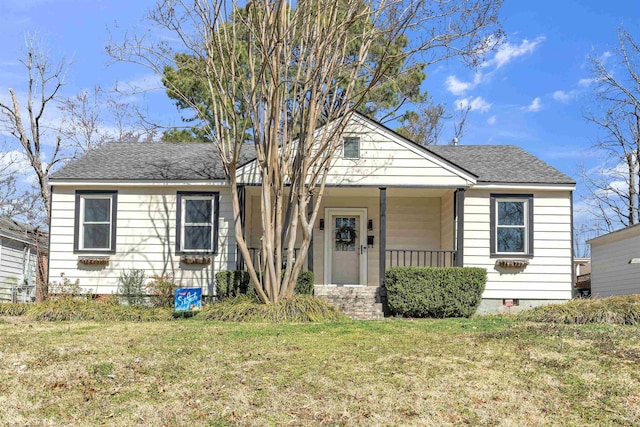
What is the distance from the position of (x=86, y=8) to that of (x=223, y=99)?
320cm

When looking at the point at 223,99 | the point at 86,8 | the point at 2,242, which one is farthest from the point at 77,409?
the point at 2,242

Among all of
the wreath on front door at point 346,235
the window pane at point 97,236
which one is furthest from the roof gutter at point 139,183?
the wreath on front door at point 346,235

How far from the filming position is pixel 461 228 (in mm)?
12938

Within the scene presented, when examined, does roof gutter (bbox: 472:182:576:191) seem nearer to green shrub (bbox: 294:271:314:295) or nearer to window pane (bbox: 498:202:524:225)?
window pane (bbox: 498:202:524:225)

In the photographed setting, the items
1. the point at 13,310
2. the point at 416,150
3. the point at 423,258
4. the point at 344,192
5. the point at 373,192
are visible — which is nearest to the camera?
the point at 13,310

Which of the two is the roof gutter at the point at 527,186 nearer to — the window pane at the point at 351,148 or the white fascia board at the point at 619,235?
the window pane at the point at 351,148

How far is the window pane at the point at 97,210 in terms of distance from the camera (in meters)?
13.7

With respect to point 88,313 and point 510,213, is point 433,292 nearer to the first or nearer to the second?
point 510,213

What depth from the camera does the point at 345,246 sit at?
48.9 ft

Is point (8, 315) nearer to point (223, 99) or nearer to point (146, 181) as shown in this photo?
point (146, 181)

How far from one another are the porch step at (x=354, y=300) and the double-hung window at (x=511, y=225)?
122 inches

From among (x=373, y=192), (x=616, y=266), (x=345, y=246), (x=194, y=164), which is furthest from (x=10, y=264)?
(x=616, y=266)

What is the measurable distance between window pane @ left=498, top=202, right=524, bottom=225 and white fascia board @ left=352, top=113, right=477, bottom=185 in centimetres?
126

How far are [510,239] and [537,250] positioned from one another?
0.63 meters
